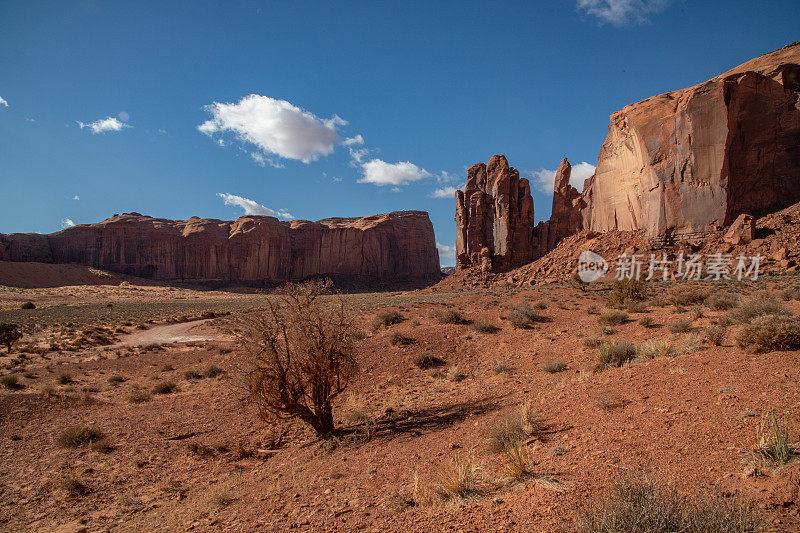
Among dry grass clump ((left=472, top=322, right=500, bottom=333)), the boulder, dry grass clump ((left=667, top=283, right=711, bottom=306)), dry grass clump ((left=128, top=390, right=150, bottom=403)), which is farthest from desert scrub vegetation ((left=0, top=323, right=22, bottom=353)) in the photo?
the boulder

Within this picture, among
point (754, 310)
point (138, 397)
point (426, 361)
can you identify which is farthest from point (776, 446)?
point (138, 397)

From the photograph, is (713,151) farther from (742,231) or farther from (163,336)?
(163,336)

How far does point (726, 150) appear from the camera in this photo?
33.3 m

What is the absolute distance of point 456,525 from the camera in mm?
3510

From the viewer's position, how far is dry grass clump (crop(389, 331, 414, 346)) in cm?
1481

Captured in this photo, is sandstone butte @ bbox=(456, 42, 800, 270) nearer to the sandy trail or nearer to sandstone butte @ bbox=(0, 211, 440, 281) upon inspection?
the sandy trail

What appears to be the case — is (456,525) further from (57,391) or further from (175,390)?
(57,391)

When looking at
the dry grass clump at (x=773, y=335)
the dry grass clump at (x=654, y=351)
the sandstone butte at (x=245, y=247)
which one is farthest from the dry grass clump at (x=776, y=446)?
the sandstone butte at (x=245, y=247)

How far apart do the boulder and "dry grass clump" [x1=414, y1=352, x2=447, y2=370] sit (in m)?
31.1

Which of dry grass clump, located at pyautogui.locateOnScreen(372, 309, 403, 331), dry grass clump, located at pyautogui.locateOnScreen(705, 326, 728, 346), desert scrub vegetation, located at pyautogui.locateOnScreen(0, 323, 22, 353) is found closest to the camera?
dry grass clump, located at pyautogui.locateOnScreen(705, 326, 728, 346)

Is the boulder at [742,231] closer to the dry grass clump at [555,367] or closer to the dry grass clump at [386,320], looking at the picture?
the dry grass clump at [386,320]

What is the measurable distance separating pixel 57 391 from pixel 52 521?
8.79 metres

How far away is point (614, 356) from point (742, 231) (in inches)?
1245

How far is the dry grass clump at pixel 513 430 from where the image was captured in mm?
5328
